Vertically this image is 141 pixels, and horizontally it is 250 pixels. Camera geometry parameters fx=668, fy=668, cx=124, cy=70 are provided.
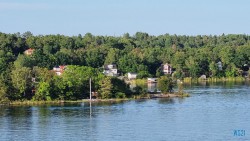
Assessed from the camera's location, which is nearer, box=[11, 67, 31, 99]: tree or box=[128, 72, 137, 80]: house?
box=[11, 67, 31, 99]: tree

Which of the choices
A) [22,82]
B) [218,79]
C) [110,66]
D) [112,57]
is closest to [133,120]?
[22,82]

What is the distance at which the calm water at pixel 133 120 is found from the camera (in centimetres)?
2442

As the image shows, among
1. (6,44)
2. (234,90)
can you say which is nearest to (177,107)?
(234,90)

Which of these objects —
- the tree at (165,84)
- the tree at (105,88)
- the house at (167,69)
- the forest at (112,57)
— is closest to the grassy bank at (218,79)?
the forest at (112,57)

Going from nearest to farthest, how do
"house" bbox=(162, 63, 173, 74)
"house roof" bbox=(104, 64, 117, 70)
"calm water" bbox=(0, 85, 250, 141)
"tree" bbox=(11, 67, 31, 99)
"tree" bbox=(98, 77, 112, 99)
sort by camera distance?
"calm water" bbox=(0, 85, 250, 141)
"tree" bbox=(11, 67, 31, 99)
"tree" bbox=(98, 77, 112, 99)
"house roof" bbox=(104, 64, 117, 70)
"house" bbox=(162, 63, 173, 74)

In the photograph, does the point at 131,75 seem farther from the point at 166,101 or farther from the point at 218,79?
the point at 166,101

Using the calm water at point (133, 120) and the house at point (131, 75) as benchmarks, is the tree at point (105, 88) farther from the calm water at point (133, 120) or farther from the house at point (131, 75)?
the house at point (131, 75)

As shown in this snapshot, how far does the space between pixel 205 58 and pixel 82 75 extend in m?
28.9

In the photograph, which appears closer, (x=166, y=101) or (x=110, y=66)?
(x=166, y=101)

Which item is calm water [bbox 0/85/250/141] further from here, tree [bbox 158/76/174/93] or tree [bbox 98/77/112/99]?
tree [bbox 158/76/174/93]

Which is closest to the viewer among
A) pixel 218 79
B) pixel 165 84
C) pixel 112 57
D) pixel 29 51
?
pixel 165 84

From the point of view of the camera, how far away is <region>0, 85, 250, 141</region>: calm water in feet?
80.1

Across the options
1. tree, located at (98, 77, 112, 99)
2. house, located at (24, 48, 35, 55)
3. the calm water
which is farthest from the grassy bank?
tree, located at (98, 77, 112, 99)

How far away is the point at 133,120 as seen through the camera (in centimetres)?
2875
